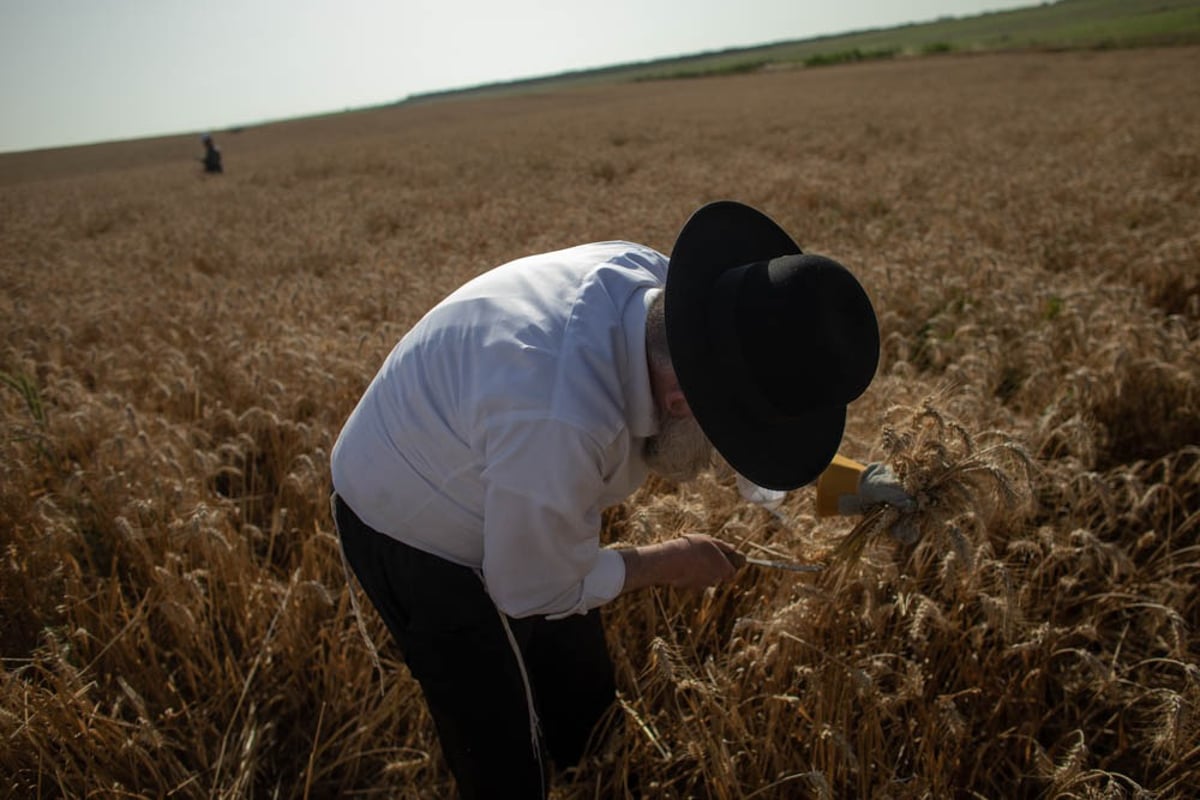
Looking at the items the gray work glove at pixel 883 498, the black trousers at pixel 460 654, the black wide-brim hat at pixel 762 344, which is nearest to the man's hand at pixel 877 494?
the gray work glove at pixel 883 498

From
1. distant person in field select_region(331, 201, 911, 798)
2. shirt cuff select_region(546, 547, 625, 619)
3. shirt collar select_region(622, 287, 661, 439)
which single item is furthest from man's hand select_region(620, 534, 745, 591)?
shirt collar select_region(622, 287, 661, 439)

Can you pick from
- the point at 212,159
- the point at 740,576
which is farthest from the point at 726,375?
the point at 212,159

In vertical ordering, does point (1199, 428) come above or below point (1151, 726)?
above

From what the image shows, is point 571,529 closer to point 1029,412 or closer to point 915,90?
point 1029,412

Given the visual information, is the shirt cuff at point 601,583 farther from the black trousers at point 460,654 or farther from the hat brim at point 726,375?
the hat brim at point 726,375

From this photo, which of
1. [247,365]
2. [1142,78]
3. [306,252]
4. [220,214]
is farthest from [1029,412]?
[1142,78]

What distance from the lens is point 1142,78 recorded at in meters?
21.3

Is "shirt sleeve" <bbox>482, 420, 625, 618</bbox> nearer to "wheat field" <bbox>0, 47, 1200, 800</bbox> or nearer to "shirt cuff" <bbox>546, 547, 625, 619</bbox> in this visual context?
"shirt cuff" <bbox>546, 547, 625, 619</bbox>

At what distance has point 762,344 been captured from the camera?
1188 millimetres

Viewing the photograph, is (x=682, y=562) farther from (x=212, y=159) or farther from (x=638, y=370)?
(x=212, y=159)

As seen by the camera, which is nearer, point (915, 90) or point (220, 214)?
point (220, 214)

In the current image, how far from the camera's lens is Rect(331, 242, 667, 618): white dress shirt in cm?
123

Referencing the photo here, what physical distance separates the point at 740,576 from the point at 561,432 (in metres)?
1.40

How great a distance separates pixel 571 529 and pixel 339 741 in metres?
1.35
